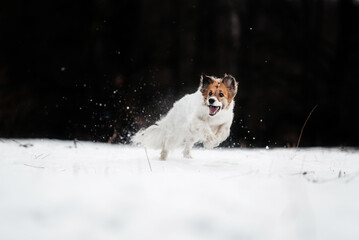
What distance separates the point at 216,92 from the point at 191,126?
49 centimetres

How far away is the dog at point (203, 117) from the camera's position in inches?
146

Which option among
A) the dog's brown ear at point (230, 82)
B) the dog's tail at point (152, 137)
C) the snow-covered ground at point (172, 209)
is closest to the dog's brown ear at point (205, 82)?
the dog's brown ear at point (230, 82)

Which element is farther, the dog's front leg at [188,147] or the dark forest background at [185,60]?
the dark forest background at [185,60]

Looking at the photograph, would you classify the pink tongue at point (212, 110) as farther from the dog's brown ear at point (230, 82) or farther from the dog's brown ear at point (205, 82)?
the dog's brown ear at point (230, 82)

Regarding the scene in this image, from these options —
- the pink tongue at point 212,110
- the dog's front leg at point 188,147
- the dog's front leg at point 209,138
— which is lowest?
the dog's front leg at point 188,147

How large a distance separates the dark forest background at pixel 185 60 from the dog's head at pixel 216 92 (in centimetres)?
359

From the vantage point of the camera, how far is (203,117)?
148 inches

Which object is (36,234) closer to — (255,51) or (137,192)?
(137,192)

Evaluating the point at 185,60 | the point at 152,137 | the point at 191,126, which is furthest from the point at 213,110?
the point at 185,60

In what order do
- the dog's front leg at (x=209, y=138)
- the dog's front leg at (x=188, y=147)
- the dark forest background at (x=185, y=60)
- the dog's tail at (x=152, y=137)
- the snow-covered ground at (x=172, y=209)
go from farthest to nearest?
the dark forest background at (x=185, y=60) → the dog's tail at (x=152, y=137) → the dog's front leg at (x=188, y=147) → the dog's front leg at (x=209, y=138) → the snow-covered ground at (x=172, y=209)

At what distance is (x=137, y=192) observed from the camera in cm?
185

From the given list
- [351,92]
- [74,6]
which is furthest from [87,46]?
[351,92]

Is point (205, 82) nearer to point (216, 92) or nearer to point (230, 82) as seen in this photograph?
point (216, 92)

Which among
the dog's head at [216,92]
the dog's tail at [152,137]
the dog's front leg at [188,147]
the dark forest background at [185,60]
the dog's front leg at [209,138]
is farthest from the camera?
the dark forest background at [185,60]
